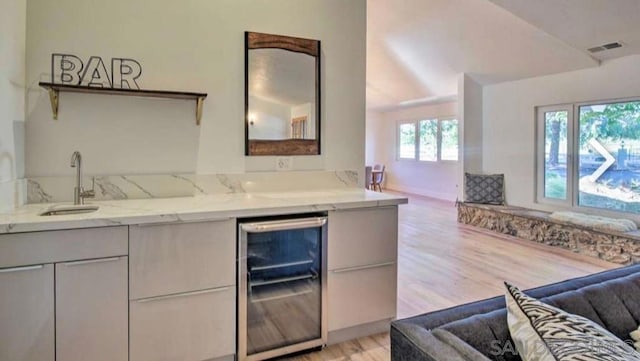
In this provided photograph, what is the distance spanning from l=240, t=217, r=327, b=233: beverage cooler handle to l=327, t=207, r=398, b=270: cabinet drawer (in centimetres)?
10

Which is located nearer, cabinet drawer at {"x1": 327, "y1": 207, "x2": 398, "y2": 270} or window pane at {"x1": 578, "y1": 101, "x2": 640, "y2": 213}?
cabinet drawer at {"x1": 327, "y1": 207, "x2": 398, "y2": 270}

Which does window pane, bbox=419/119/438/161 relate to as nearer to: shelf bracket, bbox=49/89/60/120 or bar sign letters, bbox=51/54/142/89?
bar sign letters, bbox=51/54/142/89

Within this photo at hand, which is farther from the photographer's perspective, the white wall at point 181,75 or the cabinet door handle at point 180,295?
the white wall at point 181,75

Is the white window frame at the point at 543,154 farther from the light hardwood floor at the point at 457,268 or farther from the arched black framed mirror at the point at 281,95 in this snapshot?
the arched black framed mirror at the point at 281,95

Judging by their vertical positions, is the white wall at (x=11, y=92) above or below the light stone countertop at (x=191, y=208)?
above

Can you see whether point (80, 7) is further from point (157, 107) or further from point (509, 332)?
point (509, 332)

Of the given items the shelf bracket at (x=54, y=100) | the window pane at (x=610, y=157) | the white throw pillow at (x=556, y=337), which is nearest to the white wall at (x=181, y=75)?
the shelf bracket at (x=54, y=100)

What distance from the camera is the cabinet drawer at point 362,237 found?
2377 mm

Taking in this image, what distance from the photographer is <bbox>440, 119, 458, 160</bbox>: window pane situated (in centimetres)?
894

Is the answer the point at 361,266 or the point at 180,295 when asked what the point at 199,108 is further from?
the point at 361,266

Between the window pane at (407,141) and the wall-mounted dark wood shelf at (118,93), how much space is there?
8420mm

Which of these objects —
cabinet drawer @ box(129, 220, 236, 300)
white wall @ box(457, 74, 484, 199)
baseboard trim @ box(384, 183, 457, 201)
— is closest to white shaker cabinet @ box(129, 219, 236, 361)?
cabinet drawer @ box(129, 220, 236, 300)

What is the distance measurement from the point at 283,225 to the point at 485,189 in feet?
17.0

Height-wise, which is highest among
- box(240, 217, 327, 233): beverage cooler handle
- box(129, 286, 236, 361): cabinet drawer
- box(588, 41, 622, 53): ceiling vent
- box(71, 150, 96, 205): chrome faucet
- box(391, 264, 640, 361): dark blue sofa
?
box(588, 41, 622, 53): ceiling vent
